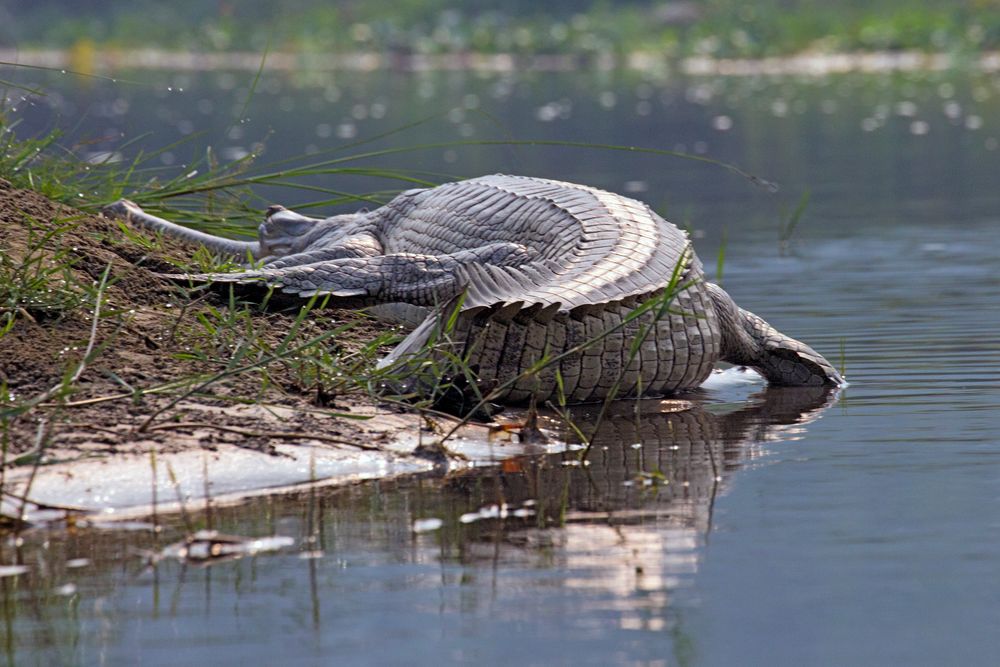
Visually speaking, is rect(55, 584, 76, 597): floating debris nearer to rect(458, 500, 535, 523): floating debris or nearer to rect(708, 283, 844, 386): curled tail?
rect(458, 500, 535, 523): floating debris

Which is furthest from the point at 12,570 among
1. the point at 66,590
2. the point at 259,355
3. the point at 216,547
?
the point at 259,355

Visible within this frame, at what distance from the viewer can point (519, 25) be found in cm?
4375

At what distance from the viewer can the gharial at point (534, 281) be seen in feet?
16.6

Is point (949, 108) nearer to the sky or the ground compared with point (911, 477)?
nearer to the sky

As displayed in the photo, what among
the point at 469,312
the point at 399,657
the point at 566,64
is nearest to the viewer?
the point at 399,657

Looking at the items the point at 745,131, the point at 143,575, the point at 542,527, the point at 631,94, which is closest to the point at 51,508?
the point at 143,575

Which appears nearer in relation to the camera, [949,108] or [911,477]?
[911,477]

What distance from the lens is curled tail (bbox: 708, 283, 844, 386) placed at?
5.81m

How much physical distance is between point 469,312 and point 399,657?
2.06 metres

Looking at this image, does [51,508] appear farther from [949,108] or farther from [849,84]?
[849,84]

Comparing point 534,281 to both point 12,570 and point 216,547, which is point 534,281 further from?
point 12,570

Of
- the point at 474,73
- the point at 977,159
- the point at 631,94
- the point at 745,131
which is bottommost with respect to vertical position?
the point at 977,159

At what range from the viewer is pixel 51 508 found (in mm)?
3922

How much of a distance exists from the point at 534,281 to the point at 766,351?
3.44ft
